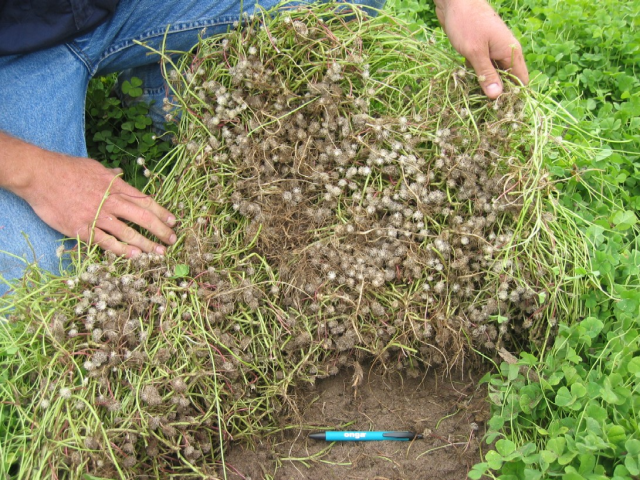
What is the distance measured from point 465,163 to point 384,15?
691 millimetres

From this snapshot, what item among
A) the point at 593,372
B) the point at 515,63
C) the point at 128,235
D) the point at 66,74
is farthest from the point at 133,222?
the point at 593,372

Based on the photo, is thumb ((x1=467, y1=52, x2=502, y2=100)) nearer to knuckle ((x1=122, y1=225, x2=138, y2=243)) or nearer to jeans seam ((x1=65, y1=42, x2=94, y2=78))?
knuckle ((x1=122, y1=225, x2=138, y2=243))

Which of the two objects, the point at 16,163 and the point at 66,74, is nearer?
the point at 16,163

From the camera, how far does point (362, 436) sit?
1.76m

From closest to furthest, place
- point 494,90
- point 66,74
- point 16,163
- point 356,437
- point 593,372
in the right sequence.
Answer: point 593,372 < point 356,437 < point 494,90 < point 16,163 < point 66,74

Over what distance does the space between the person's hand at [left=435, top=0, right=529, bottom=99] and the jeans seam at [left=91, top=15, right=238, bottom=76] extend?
909 millimetres

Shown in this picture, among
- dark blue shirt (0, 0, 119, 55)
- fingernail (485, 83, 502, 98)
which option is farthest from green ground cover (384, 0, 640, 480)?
dark blue shirt (0, 0, 119, 55)

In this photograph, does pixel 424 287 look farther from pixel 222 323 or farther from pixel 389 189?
pixel 222 323

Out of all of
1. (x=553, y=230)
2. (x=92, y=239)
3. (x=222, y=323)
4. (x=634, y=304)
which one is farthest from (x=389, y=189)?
(x=92, y=239)

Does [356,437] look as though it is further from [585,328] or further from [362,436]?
[585,328]

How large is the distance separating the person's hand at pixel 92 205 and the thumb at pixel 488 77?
121cm

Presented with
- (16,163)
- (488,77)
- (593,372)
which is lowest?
(593,372)

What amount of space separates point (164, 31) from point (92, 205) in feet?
2.66

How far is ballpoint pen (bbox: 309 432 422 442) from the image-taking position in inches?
69.2
